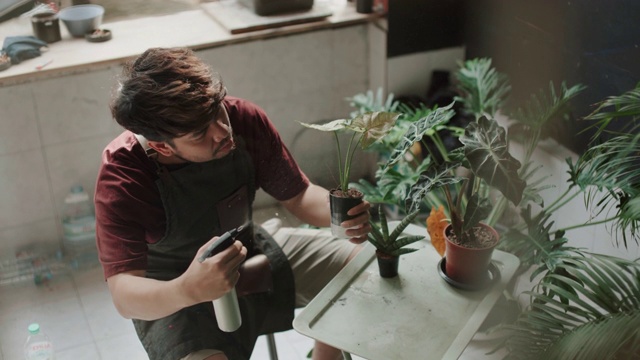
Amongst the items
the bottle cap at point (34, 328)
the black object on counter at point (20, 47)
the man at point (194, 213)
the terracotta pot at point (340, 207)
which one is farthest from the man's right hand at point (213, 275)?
the black object on counter at point (20, 47)

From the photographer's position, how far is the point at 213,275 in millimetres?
1463

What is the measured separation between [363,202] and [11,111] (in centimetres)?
118

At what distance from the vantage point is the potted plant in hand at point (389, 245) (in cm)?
173

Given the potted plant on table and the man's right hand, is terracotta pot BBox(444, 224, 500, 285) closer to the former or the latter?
the potted plant on table

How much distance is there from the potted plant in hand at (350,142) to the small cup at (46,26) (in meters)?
0.97

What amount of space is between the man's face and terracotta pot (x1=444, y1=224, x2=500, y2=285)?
1.87ft

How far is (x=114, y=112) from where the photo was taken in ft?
4.97

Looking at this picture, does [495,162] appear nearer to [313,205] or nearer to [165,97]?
[313,205]

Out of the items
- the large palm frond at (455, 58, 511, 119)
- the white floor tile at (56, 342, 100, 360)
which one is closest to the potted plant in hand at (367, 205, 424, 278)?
the large palm frond at (455, 58, 511, 119)

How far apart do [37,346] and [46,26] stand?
3.20 ft

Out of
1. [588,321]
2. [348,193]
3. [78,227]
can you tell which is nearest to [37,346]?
[78,227]

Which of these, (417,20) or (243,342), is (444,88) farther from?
(243,342)

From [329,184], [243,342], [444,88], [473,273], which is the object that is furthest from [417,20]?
[243,342]

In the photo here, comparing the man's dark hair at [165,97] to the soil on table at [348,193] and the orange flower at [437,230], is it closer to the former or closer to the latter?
the soil on table at [348,193]
